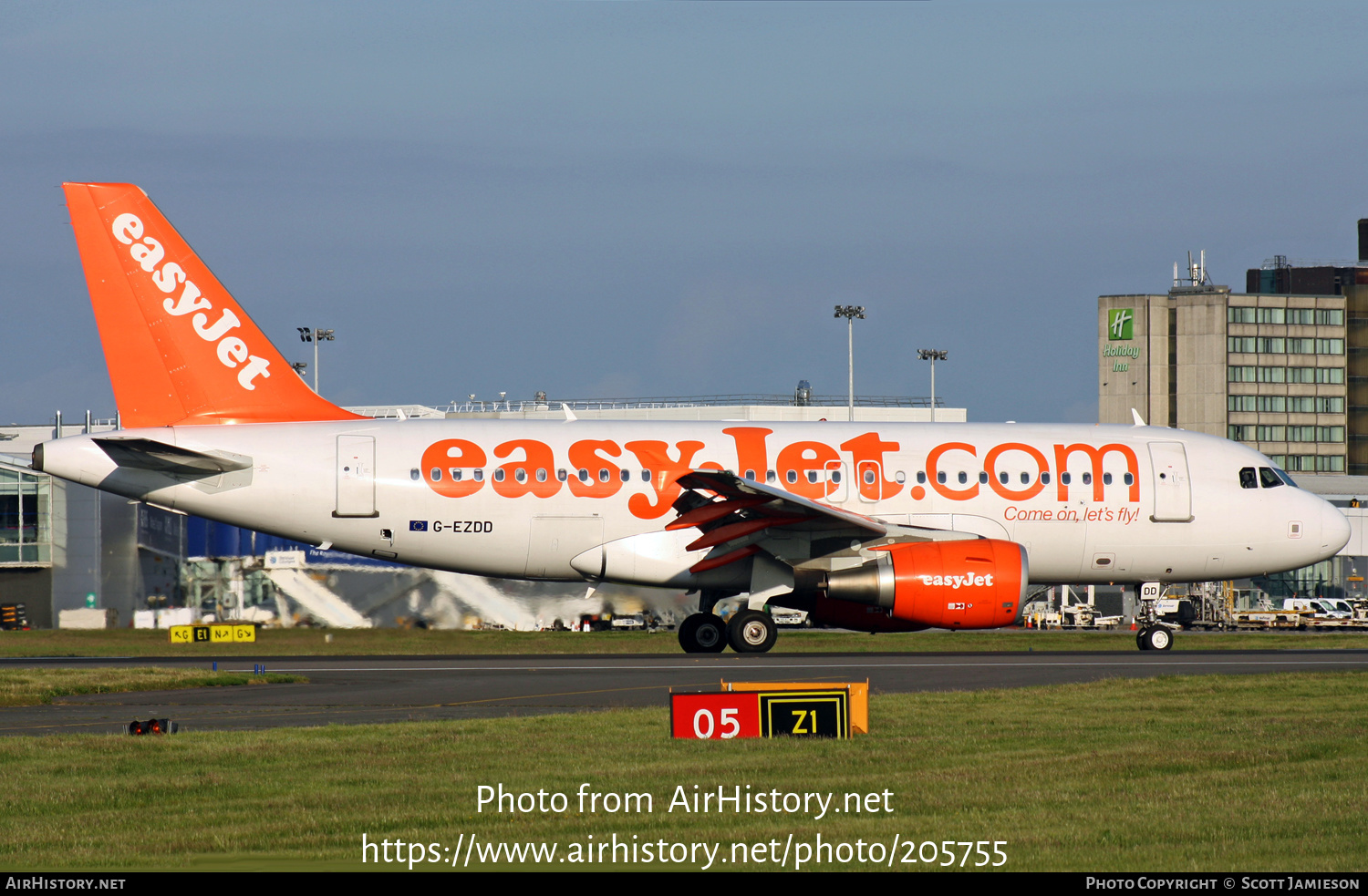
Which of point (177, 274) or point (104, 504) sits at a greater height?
point (177, 274)

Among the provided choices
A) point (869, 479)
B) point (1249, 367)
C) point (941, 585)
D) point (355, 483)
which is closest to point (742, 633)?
point (869, 479)

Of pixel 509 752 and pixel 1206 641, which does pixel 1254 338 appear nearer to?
pixel 1206 641

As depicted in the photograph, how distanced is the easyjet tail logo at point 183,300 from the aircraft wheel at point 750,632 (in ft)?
32.3

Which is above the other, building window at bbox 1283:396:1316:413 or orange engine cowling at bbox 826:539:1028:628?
building window at bbox 1283:396:1316:413

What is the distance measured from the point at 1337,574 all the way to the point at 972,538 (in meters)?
70.1

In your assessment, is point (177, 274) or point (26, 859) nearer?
point (26, 859)

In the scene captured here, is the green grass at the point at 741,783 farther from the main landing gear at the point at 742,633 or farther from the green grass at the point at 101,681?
the main landing gear at the point at 742,633

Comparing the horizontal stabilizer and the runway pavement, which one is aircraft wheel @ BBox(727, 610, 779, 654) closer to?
the runway pavement

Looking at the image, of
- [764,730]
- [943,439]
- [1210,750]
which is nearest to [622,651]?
[943,439]

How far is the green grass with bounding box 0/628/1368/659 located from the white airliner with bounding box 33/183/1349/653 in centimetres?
400

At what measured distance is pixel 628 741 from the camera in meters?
13.6

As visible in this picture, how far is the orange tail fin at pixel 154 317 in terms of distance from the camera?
2661 centimetres

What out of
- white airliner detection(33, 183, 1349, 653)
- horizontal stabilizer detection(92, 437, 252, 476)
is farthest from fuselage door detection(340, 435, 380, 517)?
horizontal stabilizer detection(92, 437, 252, 476)

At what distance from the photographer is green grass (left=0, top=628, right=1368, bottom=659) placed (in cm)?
3234
